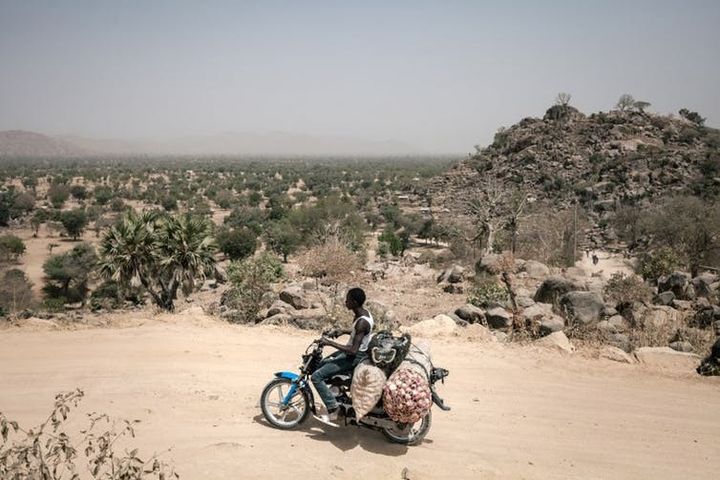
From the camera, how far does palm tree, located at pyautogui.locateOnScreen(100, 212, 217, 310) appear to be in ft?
71.3

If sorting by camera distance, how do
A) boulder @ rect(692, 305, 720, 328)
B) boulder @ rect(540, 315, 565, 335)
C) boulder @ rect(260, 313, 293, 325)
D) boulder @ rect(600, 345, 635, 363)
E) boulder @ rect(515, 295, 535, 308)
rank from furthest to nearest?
1. boulder @ rect(515, 295, 535, 308)
2. boulder @ rect(692, 305, 720, 328)
3. boulder @ rect(260, 313, 293, 325)
4. boulder @ rect(540, 315, 565, 335)
5. boulder @ rect(600, 345, 635, 363)

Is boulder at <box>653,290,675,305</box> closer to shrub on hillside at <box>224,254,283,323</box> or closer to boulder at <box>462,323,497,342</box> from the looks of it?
boulder at <box>462,323,497,342</box>

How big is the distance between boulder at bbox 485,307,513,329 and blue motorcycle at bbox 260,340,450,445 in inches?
278

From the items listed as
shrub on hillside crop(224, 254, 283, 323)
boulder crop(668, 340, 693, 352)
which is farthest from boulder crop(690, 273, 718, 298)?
shrub on hillside crop(224, 254, 283, 323)

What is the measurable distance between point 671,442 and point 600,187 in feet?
170

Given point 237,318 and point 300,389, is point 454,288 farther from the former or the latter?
point 300,389

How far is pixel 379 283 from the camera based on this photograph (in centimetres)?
2508

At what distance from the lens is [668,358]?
1032cm

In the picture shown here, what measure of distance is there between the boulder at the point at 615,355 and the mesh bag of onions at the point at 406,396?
618 cm

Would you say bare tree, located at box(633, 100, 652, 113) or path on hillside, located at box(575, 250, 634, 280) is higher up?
bare tree, located at box(633, 100, 652, 113)

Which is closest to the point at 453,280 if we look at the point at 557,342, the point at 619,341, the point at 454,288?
the point at 454,288

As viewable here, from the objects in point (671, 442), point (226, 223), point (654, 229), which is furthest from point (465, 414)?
point (226, 223)

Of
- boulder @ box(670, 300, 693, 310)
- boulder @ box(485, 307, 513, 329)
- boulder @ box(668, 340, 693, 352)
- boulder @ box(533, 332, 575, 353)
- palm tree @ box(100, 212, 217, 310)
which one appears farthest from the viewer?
palm tree @ box(100, 212, 217, 310)

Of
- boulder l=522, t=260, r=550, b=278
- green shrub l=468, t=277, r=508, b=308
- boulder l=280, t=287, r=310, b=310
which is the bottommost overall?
boulder l=280, t=287, r=310, b=310
